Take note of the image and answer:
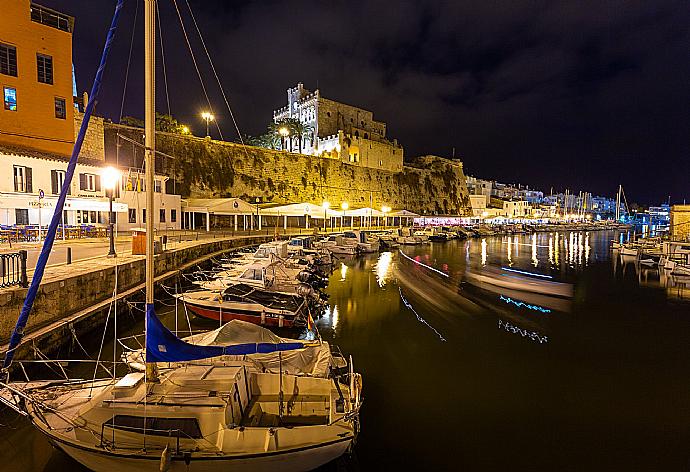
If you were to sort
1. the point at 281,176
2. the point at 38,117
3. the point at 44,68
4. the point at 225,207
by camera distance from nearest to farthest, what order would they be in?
the point at 38,117, the point at 44,68, the point at 225,207, the point at 281,176

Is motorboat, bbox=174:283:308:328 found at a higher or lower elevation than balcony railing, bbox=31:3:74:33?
lower

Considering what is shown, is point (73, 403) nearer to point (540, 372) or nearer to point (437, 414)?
point (437, 414)

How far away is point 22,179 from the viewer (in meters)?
18.9

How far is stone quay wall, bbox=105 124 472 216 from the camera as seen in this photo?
38406 mm

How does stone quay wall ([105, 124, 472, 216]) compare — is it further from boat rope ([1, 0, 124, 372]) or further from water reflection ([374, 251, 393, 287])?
boat rope ([1, 0, 124, 372])

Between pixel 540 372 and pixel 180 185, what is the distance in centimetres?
3759

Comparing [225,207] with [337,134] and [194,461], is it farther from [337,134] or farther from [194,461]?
[337,134]

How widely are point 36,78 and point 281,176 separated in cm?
2873

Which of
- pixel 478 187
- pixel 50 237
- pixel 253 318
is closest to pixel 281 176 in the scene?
pixel 253 318

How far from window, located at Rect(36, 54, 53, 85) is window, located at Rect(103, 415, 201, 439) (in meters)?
26.5

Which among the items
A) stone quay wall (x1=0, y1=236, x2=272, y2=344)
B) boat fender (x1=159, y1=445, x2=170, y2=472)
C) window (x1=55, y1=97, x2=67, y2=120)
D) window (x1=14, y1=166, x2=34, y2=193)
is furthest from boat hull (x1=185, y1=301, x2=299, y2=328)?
window (x1=55, y1=97, x2=67, y2=120)

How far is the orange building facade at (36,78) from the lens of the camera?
69.3 feet

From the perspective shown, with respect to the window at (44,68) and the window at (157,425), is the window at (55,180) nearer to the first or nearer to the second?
the window at (44,68)

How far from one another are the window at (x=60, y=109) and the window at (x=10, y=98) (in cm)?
208
